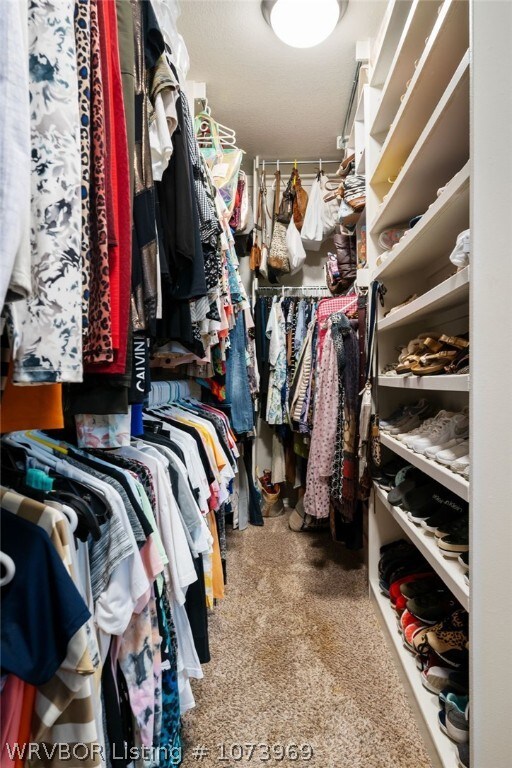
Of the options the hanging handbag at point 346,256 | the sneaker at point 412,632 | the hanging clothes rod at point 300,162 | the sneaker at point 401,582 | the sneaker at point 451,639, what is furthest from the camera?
the hanging clothes rod at point 300,162

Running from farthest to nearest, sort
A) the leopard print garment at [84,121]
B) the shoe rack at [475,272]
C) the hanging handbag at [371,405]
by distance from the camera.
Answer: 1. the hanging handbag at [371,405]
2. the shoe rack at [475,272]
3. the leopard print garment at [84,121]

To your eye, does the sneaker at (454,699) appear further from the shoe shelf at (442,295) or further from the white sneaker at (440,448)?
the shoe shelf at (442,295)

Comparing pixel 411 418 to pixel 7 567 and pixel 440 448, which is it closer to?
pixel 440 448

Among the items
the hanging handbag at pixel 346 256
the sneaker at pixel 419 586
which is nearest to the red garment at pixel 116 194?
the sneaker at pixel 419 586

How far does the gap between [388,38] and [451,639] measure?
7.06ft

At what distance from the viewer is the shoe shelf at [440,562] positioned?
83 centimetres

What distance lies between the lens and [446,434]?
114 centimetres

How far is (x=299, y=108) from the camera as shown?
2.19 metres

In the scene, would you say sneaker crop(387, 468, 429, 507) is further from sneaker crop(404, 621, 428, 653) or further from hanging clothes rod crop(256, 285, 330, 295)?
hanging clothes rod crop(256, 285, 330, 295)

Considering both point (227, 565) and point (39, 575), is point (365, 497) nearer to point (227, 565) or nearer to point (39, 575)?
point (227, 565)

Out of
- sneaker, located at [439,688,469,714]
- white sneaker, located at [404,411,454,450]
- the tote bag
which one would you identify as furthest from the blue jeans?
sneaker, located at [439,688,469,714]

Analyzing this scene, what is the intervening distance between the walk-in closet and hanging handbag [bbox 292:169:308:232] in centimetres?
42

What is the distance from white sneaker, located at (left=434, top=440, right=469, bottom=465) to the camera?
3.15 feet

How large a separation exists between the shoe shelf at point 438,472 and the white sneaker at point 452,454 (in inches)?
0.8
